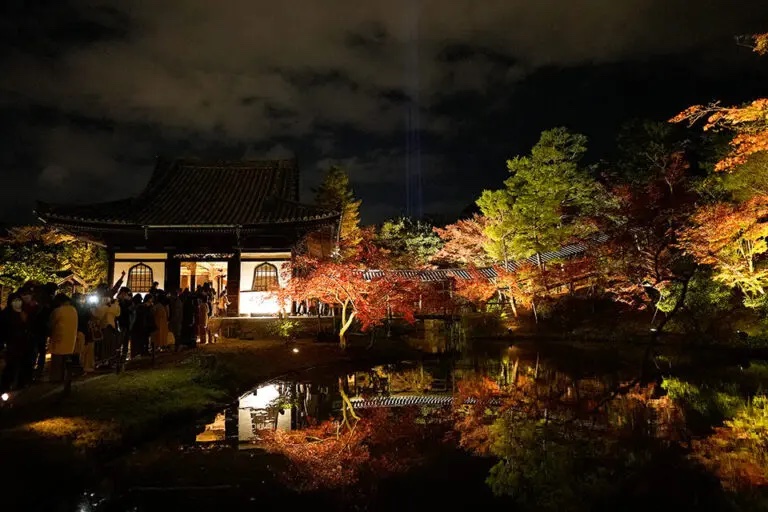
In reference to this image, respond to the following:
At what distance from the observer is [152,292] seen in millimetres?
13828

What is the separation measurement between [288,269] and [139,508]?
1458cm

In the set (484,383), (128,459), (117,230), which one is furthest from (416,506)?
(117,230)

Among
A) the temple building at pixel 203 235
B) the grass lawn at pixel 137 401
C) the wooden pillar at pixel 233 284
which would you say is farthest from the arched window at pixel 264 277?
the grass lawn at pixel 137 401

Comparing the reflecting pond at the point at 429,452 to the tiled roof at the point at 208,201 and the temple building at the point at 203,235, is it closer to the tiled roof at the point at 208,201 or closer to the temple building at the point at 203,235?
the temple building at the point at 203,235

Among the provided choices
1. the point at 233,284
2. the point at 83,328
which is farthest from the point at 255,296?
the point at 83,328

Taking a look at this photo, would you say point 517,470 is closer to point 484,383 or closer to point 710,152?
point 484,383

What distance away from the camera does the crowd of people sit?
342 inches

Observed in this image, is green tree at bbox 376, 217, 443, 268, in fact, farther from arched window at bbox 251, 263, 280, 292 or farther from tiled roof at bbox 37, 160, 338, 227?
arched window at bbox 251, 263, 280, 292

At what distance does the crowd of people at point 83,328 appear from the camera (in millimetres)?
8680

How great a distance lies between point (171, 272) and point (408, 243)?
25350mm

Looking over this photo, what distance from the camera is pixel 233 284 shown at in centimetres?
2106

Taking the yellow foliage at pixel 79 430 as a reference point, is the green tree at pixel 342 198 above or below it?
above

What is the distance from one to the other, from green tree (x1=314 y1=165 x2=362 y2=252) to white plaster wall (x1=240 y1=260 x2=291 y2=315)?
17.9 meters

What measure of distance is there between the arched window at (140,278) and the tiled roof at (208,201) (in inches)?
Result: 87.0
